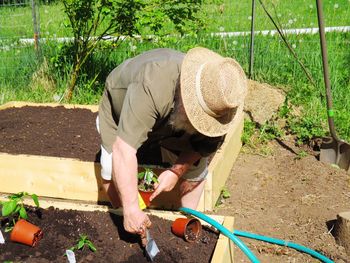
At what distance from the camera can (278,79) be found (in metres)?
5.60

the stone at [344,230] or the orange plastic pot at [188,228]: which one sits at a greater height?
the orange plastic pot at [188,228]

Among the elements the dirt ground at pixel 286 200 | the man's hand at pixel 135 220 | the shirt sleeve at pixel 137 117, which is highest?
the shirt sleeve at pixel 137 117

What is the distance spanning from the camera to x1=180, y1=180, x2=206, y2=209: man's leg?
11.0ft

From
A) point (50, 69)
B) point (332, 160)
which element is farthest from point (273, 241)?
point (50, 69)

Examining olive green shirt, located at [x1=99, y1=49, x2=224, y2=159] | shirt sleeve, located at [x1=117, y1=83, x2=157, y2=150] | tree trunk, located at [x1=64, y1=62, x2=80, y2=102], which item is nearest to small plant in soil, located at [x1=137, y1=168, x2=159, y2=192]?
olive green shirt, located at [x1=99, y1=49, x2=224, y2=159]

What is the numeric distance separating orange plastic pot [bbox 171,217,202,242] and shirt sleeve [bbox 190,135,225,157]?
0.38 metres

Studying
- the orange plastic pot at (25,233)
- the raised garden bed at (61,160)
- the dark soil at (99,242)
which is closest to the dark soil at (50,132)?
the raised garden bed at (61,160)

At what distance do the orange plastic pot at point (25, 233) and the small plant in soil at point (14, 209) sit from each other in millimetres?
58

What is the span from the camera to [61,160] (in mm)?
3738

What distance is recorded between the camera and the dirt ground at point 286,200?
3.31 metres

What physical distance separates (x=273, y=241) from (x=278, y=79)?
2.80 metres

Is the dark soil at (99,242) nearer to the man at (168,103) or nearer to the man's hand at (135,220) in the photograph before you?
the man at (168,103)

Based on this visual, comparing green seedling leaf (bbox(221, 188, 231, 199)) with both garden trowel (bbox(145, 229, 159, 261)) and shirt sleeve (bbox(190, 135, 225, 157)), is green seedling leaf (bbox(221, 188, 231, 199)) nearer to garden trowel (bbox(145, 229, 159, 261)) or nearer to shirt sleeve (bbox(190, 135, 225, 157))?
shirt sleeve (bbox(190, 135, 225, 157))

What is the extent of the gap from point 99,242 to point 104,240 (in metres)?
0.03
